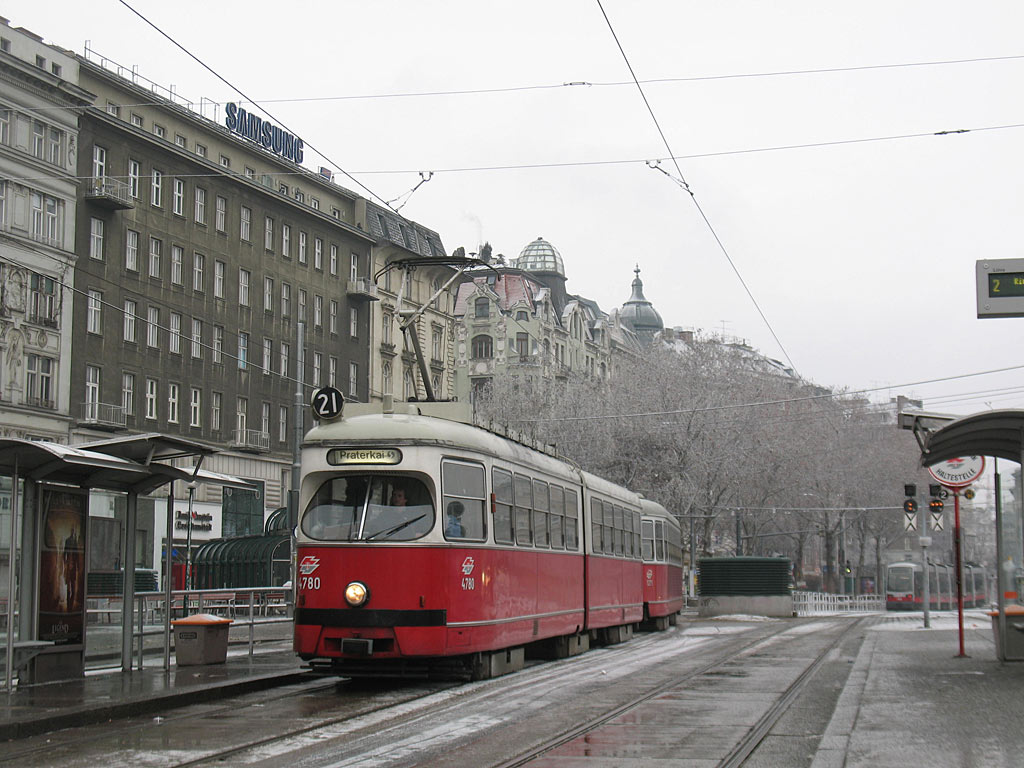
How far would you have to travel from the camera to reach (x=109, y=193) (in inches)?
1859

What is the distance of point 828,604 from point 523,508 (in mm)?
42660

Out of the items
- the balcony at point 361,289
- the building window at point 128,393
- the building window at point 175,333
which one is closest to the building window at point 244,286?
the building window at point 175,333

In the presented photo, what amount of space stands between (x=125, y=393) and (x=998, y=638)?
1464 inches

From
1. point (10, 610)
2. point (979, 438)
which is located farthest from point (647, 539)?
point (10, 610)

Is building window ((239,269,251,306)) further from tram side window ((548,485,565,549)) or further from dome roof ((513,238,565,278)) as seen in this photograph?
dome roof ((513,238,565,278))

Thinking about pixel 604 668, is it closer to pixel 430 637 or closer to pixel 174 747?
pixel 430 637

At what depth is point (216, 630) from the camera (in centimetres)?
1767

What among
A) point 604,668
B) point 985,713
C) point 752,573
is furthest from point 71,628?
point 752,573

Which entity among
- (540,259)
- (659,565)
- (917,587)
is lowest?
(917,587)

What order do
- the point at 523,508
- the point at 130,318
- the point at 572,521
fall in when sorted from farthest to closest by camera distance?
the point at 130,318 → the point at 572,521 → the point at 523,508

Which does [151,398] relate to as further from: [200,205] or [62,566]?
[62,566]

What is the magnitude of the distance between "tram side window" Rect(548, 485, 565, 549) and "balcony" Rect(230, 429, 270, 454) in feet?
122

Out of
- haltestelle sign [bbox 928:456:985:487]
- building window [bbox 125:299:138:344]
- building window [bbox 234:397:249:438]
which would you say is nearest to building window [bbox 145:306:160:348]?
building window [bbox 125:299:138:344]

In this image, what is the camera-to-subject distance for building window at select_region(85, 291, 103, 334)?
156ft
